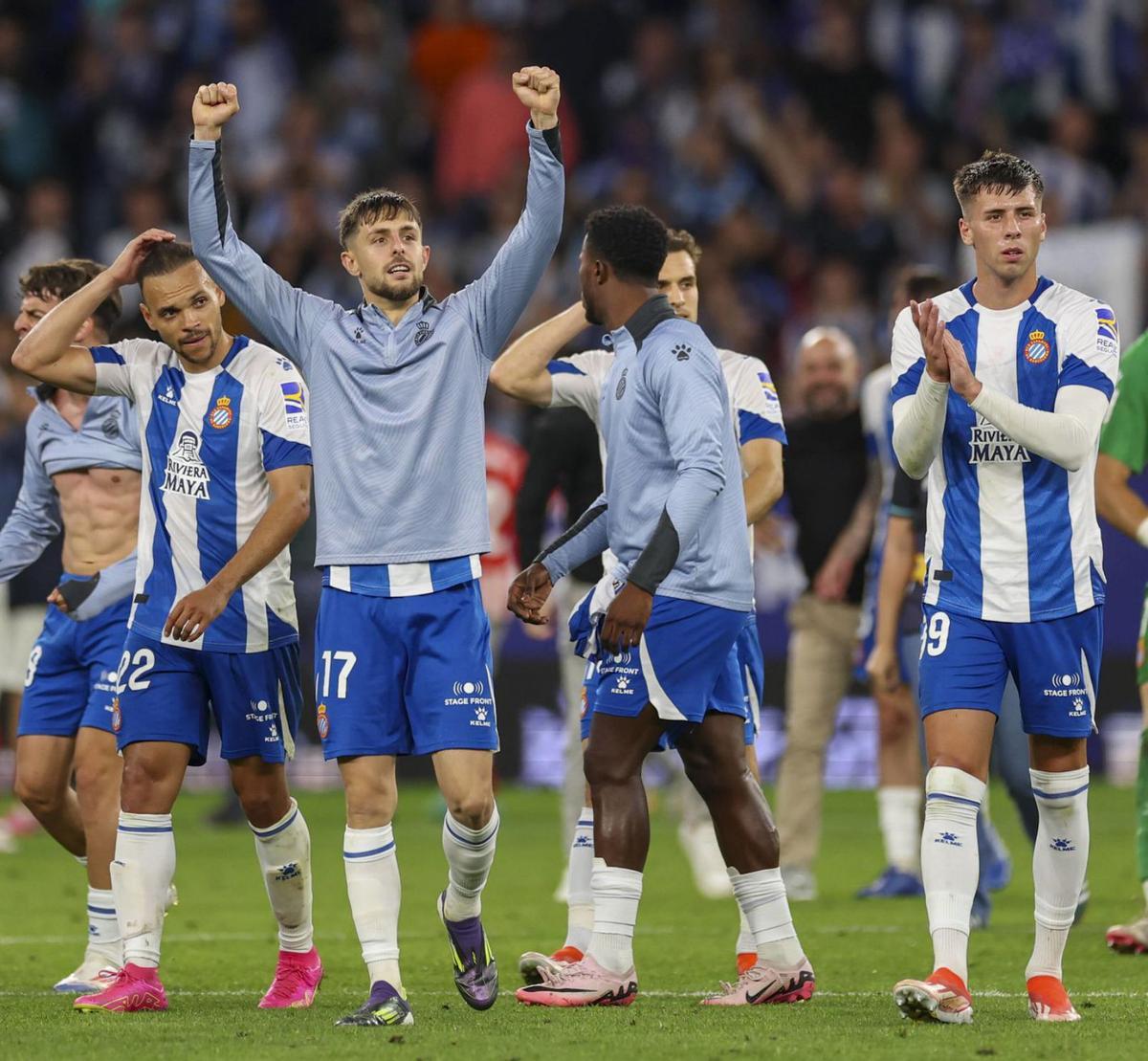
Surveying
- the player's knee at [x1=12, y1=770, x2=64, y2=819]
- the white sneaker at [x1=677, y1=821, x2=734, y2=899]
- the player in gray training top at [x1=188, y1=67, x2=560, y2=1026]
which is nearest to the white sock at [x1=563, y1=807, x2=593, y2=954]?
the player in gray training top at [x1=188, y1=67, x2=560, y2=1026]

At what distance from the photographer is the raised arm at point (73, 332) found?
710 cm

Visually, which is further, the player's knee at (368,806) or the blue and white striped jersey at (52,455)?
the blue and white striped jersey at (52,455)

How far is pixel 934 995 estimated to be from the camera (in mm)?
6191

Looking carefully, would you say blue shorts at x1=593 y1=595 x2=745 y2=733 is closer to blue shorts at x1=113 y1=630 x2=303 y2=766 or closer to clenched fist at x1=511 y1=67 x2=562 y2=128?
blue shorts at x1=113 y1=630 x2=303 y2=766

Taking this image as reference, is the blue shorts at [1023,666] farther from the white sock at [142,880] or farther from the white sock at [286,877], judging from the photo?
the white sock at [142,880]

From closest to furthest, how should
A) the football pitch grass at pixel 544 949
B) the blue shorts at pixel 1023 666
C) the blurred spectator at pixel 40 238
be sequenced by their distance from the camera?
the football pitch grass at pixel 544 949 → the blue shorts at pixel 1023 666 → the blurred spectator at pixel 40 238

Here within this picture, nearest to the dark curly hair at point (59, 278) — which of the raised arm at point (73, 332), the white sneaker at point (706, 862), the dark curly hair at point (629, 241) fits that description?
the raised arm at point (73, 332)

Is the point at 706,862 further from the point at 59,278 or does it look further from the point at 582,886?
the point at 59,278

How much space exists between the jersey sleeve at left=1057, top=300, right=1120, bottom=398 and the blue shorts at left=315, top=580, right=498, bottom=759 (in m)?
1.89

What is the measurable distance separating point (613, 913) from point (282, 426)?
1847mm

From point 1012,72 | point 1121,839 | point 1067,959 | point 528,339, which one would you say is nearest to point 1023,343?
point 528,339

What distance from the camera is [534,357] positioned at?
7621mm

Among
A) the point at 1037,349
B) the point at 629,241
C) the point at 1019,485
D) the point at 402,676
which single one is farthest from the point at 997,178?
the point at 402,676

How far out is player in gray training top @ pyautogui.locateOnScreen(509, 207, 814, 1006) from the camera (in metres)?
6.82
